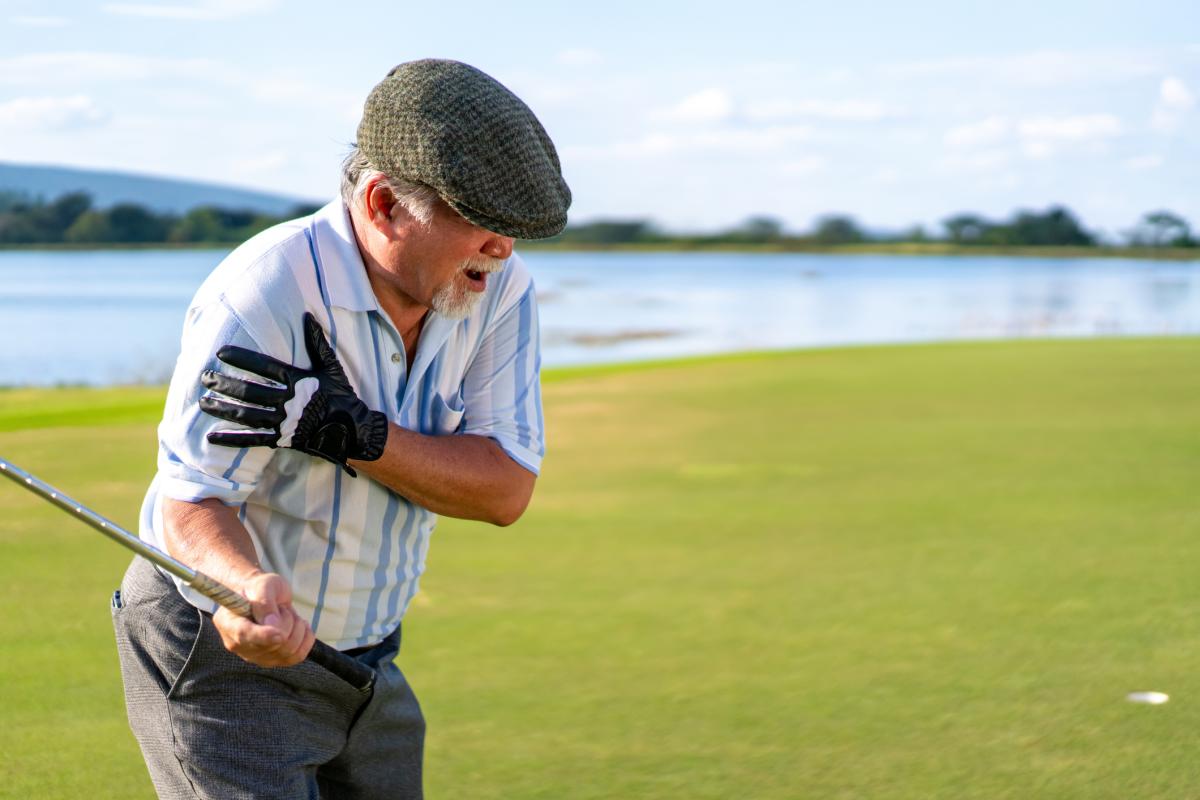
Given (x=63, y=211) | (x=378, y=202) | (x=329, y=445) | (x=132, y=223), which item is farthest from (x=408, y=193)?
(x=132, y=223)

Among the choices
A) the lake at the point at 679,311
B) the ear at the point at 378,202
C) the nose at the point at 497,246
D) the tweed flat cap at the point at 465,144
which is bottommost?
the lake at the point at 679,311

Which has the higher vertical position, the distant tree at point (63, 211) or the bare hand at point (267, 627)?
the distant tree at point (63, 211)

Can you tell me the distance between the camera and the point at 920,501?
5617 mm

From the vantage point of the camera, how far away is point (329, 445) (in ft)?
5.76

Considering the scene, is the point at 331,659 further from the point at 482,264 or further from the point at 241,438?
the point at 482,264

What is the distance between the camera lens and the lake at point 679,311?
66.4 feet

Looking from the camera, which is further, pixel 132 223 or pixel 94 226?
pixel 94 226

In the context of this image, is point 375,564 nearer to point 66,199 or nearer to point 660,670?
point 660,670

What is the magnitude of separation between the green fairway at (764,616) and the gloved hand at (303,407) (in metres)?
1.22

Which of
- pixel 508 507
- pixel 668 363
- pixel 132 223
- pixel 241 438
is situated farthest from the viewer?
pixel 132 223

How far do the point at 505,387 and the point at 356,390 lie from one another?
0.27 metres

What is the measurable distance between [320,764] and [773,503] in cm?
385

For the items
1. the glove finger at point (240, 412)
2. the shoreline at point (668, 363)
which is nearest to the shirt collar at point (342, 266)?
the glove finger at point (240, 412)

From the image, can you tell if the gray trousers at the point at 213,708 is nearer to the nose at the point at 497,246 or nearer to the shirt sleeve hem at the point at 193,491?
the shirt sleeve hem at the point at 193,491
